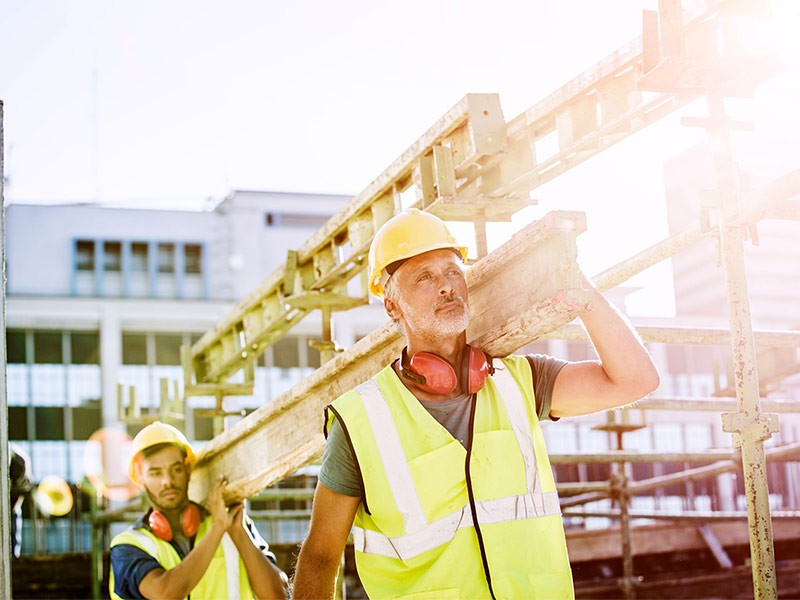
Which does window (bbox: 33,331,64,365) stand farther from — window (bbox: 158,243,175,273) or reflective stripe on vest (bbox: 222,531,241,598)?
reflective stripe on vest (bbox: 222,531,241,598)

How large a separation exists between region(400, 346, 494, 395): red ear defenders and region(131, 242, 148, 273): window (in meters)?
29.5

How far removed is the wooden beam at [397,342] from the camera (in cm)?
328

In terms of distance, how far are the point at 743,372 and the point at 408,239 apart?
4.36 ft

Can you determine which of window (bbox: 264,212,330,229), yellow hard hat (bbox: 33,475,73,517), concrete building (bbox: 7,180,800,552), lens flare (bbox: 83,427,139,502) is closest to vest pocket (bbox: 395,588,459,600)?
concrete building (bbox: 7,180,800,552)

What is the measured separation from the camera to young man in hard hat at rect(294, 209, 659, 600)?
10.8 feet

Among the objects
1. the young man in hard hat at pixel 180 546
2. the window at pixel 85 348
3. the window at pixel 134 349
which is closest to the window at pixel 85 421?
the window at pixel 85 348

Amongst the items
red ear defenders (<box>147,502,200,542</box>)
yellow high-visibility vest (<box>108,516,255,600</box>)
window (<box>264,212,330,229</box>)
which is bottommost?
yellow high-visibility vest (<box>108,516,255,600</box>)

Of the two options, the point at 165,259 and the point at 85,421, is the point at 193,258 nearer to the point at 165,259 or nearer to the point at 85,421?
the point at 165,259

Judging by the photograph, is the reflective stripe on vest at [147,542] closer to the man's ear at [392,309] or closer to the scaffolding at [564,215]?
the scaffolding at [564,215]

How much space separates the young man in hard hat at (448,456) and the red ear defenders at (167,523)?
2501mm

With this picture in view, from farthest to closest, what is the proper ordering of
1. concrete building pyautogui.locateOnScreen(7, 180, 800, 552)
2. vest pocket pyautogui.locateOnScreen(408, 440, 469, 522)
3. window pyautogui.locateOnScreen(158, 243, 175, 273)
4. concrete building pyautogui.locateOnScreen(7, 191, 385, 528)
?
window pyautogui.locateOnScreen(158, 243, 175, 273)
concrete building pyautogui.locateOnScreen(7, 191, 385, 528)
concrete building pyautogui.locateOnScreen(7, 180, 800, 552)
vest pocket pyautogui.locateOnScreen(408, 440, 469, 522)

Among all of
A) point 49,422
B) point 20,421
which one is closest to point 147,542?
point 20,421

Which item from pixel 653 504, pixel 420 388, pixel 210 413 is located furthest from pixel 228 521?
pixel 653 504

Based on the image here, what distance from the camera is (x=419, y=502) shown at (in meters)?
3.38
